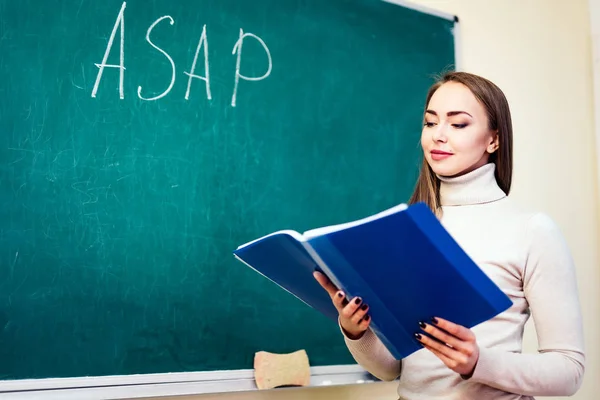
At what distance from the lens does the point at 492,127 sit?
1408mm

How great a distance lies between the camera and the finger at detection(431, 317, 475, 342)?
106 centimetres

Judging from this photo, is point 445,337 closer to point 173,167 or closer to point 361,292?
point 361,292

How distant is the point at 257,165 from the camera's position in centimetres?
197

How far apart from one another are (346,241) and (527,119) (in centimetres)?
193

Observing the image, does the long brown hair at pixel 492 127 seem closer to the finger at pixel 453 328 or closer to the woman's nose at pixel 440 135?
the woman's nose at pixel 440 135

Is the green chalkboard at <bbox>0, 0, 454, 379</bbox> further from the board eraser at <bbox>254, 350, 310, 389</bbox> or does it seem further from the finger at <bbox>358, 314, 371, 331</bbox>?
the finger at <bbox>358, 314, 371, 331</bbox>

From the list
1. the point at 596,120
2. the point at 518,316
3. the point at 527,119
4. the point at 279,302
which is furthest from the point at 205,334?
the point at 596,120

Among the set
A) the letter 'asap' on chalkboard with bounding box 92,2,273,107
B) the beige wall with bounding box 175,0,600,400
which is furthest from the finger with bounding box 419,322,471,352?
the beige wall with bounding box 175,0,600,400

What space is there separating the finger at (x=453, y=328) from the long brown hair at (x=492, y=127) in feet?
1.34

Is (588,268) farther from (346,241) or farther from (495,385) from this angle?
(346,241)

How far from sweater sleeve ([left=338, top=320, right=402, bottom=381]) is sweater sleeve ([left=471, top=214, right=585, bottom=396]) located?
0.24 m

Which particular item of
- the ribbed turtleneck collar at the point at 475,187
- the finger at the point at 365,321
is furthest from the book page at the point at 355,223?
the ribbed turtleneck collar at the point at 475,187

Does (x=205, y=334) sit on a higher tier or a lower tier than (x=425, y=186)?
lower

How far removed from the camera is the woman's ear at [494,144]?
1.41 metres
